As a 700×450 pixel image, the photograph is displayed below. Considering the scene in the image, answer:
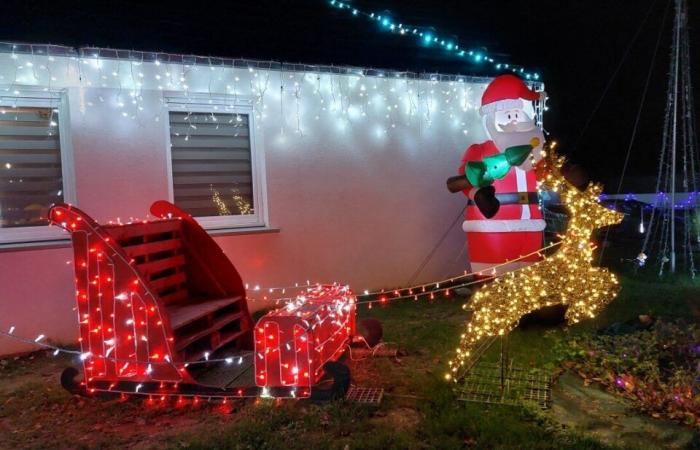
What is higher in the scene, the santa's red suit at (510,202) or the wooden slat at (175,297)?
the santa's red suit at (510,202)

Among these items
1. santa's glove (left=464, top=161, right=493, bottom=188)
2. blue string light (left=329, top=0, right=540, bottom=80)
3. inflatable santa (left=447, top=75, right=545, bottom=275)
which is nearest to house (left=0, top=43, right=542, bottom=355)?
blue string light (left=329, top=0, right=540, bottom=80)

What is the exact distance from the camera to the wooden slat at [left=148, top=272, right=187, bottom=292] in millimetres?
4815

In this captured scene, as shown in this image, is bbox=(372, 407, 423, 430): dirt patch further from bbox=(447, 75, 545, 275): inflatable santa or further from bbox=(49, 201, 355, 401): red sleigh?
bbox=(447, 75, 545, 275): inflatable santa

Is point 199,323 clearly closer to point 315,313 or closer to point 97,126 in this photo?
point 315,313

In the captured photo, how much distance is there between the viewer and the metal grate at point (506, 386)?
13.7 ft

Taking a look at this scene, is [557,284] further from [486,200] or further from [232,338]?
[232,338]

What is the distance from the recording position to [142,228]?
4.65 metres

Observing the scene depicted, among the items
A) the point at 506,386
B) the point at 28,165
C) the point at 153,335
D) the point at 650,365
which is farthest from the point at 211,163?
the point at 650,365

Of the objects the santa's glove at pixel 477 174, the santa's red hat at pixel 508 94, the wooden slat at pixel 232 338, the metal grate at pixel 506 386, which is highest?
the santa's red hat at pixel 508 94

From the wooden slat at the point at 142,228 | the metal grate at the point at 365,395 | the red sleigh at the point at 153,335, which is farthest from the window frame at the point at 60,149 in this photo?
the metal grate at the point at 365,395

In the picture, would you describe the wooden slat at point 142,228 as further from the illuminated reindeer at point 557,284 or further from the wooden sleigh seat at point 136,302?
the illuminated reindeer at point 557,284

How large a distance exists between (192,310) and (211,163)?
290cm

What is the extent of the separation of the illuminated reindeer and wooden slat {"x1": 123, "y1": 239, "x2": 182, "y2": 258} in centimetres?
272

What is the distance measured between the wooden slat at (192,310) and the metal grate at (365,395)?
1389mm
